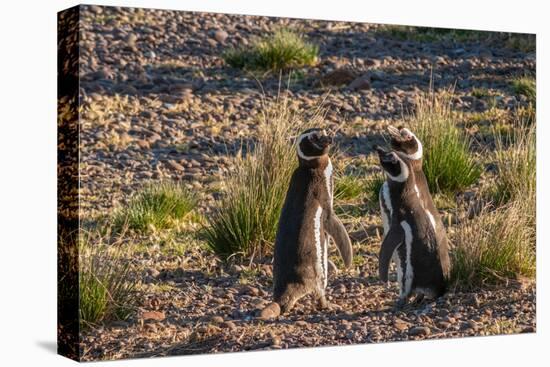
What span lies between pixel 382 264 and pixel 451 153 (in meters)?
1.48

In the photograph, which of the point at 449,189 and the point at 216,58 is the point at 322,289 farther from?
the point at 216,58

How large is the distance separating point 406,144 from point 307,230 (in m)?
0.94

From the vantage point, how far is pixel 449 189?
8.98 metres

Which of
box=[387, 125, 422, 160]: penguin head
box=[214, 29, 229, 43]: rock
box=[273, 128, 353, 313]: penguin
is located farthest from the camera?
box=[214, 29, 229, 43]: rock

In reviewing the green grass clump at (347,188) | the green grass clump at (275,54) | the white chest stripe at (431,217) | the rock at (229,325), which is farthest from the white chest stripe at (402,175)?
the green grass clump at (275,54)

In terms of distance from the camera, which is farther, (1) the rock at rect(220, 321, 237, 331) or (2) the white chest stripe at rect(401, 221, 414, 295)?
(2) the white chest stripe at rect(401, 221, 414, 295)

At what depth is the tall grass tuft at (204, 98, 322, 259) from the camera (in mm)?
8133

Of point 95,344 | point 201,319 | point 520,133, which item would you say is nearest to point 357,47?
point 520,133

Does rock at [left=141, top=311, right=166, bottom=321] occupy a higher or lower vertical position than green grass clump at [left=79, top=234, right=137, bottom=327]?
lower

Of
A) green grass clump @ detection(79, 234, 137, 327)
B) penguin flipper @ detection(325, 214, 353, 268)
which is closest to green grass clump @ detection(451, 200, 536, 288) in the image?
penguin flipper @ detection(325, 214, 353, 268)

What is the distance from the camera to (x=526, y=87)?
31.6ft

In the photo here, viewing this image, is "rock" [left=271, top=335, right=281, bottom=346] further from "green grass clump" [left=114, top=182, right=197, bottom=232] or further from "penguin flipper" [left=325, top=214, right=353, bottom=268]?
"green grass clump" [left=114, top=182, right=197, bottom=232]

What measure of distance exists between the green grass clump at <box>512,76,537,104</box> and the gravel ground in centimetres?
7

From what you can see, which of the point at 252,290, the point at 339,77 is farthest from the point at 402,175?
the point at 339,77
